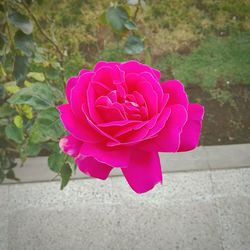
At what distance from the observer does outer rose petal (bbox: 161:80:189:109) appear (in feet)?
2.74

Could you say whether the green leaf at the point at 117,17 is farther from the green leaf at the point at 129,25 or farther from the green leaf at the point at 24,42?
the green leaf at the point at 24,42

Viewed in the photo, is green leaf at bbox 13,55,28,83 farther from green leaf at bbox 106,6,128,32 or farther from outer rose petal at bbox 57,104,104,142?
outer rose petal at bbox 57,104,104,142

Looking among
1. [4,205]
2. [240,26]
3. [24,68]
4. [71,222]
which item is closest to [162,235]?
[71,222]

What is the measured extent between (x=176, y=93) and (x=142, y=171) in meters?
0.19

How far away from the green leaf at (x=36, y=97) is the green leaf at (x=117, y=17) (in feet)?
1.02

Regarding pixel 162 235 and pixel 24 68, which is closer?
pixel 24 68

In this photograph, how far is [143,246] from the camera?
2.15 meters

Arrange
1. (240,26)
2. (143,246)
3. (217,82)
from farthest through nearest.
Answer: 1. (240,26)
2. (217,82)
3. (143,246)

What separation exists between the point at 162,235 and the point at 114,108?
1.58 m

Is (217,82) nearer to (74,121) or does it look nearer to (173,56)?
(173,56)

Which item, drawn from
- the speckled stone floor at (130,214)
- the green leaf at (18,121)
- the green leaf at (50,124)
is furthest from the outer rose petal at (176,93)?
the speckled stone floor at (130,214)

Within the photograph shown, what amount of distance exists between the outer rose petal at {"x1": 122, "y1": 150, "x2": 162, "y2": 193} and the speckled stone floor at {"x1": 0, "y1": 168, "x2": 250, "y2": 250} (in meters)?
1.45

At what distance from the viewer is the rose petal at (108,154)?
29.5 inches

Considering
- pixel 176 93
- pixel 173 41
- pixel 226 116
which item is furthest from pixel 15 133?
pixel 173 41
